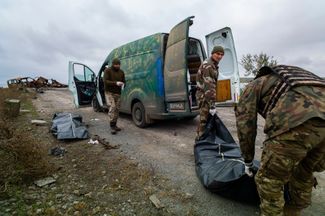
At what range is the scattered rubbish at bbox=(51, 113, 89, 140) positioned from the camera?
471 centimetres

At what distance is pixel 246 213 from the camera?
2260 millimetres

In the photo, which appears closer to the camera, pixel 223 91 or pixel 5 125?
pixel 5 125

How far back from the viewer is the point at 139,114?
5848mm

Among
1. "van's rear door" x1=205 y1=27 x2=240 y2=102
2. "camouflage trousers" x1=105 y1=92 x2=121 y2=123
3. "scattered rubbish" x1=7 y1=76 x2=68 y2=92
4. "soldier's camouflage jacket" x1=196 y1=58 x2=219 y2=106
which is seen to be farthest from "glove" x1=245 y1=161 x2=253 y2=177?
"scattered rubbish" x1=7 y1=76 x2=68 y2=92

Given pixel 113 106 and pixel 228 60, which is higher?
pixel 228 60

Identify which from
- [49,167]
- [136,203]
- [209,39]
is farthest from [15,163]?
[209,39]

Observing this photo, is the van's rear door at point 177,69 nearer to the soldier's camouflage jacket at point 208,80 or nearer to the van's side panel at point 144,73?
the van's side panel at point 144,73

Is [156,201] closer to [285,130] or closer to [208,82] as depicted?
[285,130]

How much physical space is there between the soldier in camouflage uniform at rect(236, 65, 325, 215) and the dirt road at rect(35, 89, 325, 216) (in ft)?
2.09

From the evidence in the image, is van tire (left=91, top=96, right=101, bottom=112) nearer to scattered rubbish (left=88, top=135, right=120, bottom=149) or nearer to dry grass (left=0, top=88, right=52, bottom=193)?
scattered rubbish (left=88, top=135, right=120, bottom=149)

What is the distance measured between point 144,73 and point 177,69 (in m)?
1.18

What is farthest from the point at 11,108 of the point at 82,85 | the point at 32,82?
the point at 32,82

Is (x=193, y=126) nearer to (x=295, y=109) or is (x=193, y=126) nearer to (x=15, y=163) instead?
(x=15, y=163)

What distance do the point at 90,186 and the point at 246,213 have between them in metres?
1.86
